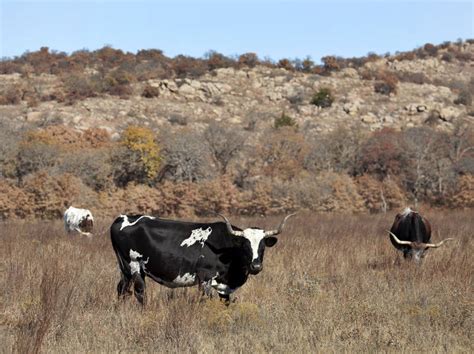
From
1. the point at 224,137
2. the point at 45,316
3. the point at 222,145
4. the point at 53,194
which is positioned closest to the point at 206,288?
the point at 45,316

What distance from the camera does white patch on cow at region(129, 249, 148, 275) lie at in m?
8.70

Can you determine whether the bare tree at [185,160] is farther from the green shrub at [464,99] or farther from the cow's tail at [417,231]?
the green shrub at [464,99]

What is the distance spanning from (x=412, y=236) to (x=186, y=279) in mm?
6313

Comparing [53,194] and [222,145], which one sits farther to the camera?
[222,145]

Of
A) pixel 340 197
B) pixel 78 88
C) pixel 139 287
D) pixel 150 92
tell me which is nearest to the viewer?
pixel 139 287

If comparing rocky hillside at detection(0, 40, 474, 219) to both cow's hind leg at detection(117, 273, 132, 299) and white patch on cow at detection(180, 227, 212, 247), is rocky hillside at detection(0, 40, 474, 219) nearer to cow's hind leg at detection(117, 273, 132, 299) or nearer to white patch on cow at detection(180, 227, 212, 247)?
white patch on cow at detection(180, 227, 212, 247)

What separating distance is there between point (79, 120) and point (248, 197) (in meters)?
22.5

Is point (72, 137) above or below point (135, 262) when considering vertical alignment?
below

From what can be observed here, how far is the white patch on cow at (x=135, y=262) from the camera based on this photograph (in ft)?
28.6

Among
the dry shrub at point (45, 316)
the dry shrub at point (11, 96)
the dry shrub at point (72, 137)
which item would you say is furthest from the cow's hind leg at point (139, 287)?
the dry shrub at point (11, 96)

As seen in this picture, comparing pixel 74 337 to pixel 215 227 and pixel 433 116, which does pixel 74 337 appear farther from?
pixel 433 116

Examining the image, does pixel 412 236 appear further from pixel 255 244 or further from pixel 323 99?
pixel 323 99

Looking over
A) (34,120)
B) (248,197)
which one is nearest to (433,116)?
(248,197)

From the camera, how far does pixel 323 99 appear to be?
57.3 metres
